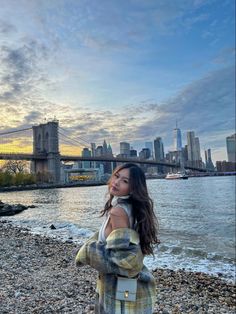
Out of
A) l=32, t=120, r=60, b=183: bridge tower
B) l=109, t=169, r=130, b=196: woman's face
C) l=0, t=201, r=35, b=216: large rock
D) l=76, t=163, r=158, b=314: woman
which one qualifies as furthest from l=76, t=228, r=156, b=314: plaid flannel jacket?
l=32, t=120, r=60, b=183: bridge tower

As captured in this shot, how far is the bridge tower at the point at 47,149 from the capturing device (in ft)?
235

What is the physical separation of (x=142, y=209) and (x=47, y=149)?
7360 cm

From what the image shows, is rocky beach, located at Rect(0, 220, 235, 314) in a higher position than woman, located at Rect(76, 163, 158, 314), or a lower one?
lower

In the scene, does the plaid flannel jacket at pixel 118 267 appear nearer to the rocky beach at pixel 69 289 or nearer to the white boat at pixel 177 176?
the rocky beach at pixel 69 289

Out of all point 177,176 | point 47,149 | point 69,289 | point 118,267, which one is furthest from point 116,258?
point 177,176

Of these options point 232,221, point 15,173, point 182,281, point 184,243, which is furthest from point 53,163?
point 182,281

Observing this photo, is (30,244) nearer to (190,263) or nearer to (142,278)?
(190,263)

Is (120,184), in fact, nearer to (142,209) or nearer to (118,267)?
(142,209)

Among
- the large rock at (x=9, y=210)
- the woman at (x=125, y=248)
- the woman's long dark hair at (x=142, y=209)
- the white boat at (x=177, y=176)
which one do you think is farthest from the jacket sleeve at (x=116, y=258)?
the white boat at (x=177, y=176)

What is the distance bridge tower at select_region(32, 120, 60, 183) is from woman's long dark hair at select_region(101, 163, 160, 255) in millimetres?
69579

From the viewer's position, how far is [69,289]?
16.5 ft

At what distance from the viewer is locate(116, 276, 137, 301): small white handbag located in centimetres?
166

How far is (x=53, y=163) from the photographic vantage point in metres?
72.1

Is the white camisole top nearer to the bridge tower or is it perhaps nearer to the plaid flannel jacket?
the plaid flannel jacket
